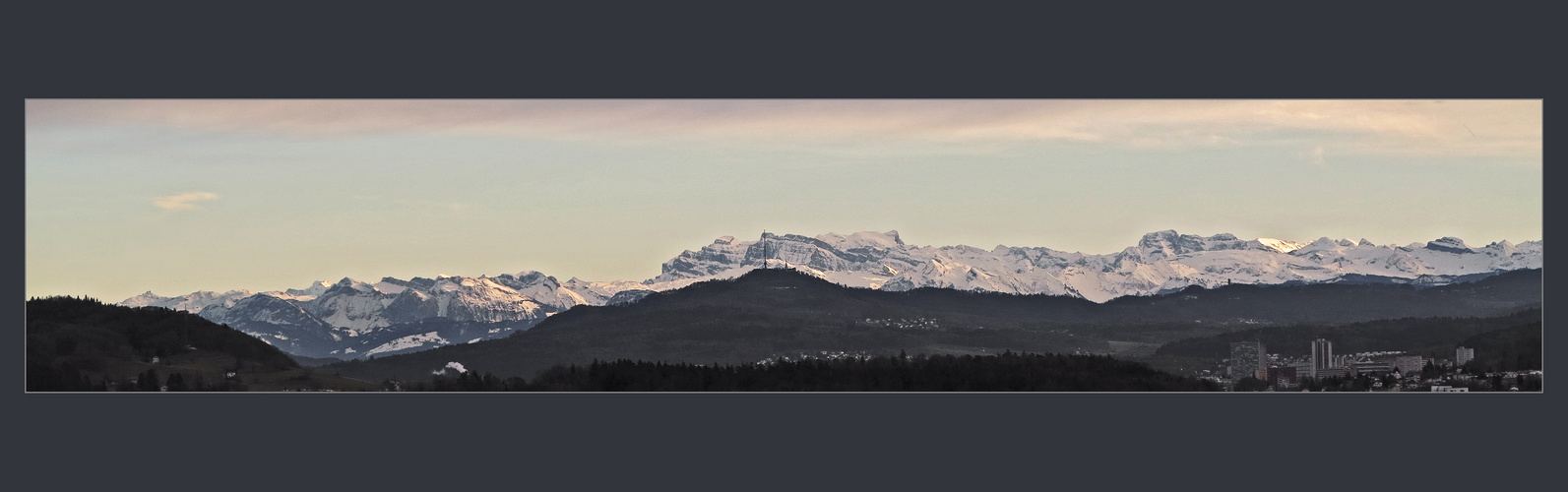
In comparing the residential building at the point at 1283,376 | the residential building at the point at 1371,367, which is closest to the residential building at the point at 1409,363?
the residential building at the point at 1371,367

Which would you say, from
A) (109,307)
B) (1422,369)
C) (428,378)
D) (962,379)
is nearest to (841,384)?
(962,379)

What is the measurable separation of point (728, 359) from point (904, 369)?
24.3 metres

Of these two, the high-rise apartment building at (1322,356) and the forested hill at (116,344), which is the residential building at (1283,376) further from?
the forested hill at (116,344)

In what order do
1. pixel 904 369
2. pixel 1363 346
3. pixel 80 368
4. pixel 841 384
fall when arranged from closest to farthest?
pixel 80 368
pixel 841 384
pixel 904 369
pixel 1363 346

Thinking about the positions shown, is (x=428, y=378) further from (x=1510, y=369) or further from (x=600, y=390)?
(x=1510, y=369)

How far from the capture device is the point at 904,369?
179 m

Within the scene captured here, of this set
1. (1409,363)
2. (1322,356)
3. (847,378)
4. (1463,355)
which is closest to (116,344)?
(847,378)

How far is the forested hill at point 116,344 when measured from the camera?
139 m

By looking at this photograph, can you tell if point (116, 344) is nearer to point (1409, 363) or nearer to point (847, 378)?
point (847, 378)

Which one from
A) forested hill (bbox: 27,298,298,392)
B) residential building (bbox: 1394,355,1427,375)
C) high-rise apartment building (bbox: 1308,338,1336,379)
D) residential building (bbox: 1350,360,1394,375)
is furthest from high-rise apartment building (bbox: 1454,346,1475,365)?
forested hill (bbox: 27,298,298,392)

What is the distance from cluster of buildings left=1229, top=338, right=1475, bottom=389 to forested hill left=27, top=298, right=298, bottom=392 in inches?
3586

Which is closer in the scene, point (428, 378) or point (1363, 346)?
point (428, 378)

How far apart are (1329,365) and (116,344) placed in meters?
107

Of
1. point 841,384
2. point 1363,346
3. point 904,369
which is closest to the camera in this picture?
point 841,384
